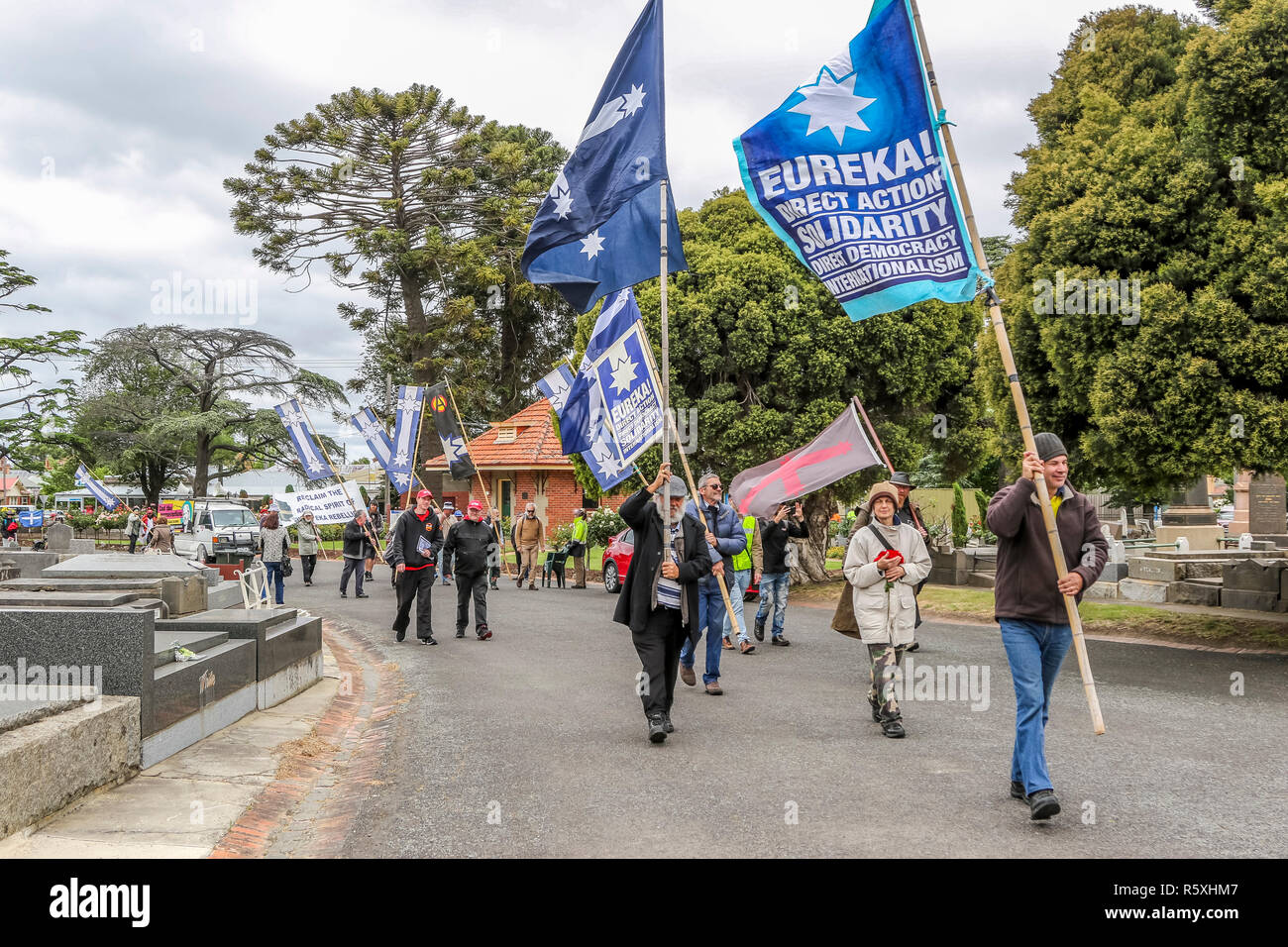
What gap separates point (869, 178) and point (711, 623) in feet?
14.7

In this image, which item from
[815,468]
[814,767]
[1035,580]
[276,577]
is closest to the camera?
[1035,580]

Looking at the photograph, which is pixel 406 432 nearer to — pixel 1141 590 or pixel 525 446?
pixel 1141 590

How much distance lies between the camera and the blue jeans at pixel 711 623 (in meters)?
9.34

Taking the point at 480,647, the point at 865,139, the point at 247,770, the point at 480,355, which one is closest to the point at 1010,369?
the point at 865,139

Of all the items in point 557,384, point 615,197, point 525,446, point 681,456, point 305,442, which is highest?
point 615,197

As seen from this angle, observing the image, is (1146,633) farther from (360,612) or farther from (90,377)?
(90,377)

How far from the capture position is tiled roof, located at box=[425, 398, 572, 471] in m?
37.0

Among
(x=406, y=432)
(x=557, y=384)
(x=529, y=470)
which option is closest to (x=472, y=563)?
(x=557, y=384)

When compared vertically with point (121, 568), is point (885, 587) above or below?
below

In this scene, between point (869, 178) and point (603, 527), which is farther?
point (603, 527)

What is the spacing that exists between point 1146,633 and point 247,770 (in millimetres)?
11013

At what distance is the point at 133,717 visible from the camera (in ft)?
19.4

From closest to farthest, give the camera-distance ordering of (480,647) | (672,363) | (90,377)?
(480,647), (672,363), (90,377)

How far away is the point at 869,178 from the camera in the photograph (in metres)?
6.78
